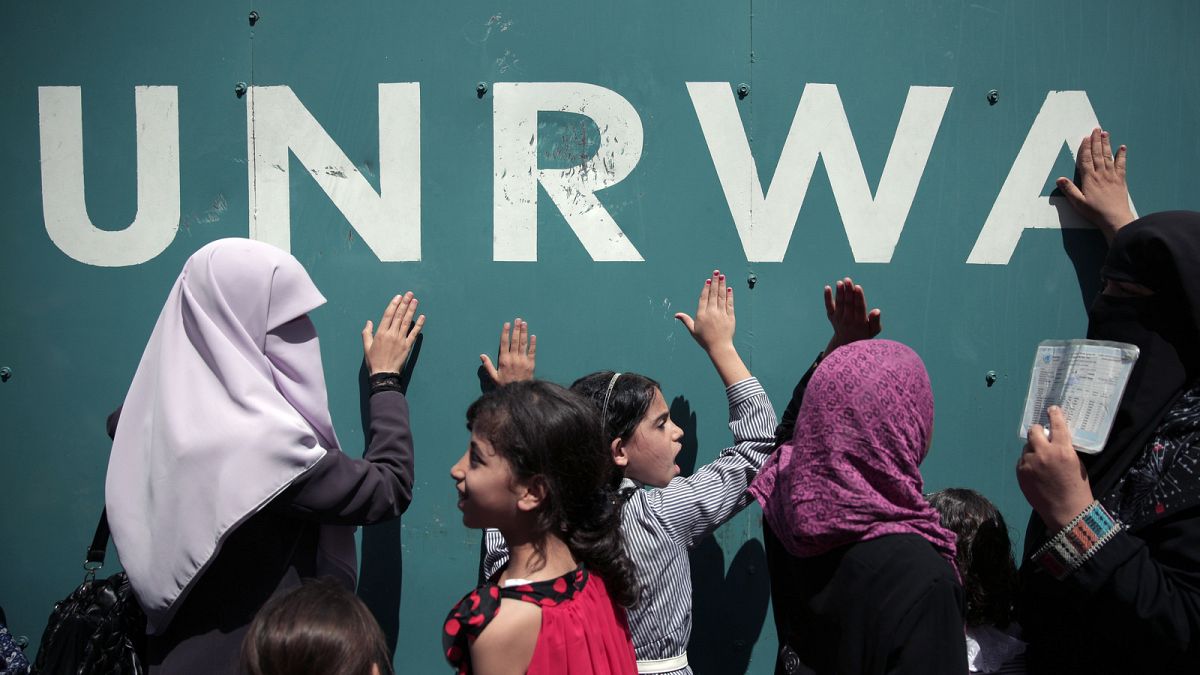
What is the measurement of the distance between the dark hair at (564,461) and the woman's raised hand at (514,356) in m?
0.67

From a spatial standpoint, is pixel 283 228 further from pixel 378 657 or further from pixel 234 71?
pixel 378 657

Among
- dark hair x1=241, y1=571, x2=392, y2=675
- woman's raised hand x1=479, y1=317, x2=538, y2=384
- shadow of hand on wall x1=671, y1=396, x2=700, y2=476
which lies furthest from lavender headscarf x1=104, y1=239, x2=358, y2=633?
shadow of hand on wall x1=671, y1=396, x2=700, y2=476

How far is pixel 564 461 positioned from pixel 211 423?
680mm

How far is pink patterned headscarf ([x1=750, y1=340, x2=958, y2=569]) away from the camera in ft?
4.43

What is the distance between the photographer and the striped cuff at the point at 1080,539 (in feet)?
4.79

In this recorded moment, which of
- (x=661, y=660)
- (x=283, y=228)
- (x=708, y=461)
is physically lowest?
(x=661, y=660)

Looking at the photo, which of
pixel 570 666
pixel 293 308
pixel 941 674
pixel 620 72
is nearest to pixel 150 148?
pixel 293 308

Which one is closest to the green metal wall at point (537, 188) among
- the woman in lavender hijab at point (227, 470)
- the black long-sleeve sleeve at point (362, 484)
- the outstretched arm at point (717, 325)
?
the outstretched arm at point (717, 325)

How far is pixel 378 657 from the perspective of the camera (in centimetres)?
136

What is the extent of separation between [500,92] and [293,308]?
2.71ft

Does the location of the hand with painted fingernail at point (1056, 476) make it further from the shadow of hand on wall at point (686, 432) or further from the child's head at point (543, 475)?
the shadow of hand on wall at point (686, 432)

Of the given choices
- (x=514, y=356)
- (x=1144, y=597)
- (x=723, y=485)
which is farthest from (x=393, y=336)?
(x=1144, y=597)

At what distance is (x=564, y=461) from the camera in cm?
144

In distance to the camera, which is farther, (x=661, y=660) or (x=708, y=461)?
(x=708, y=461)
